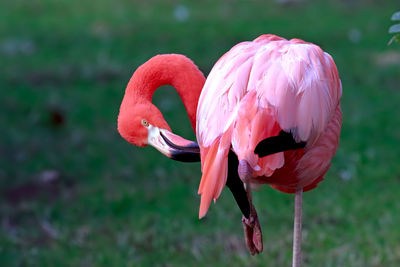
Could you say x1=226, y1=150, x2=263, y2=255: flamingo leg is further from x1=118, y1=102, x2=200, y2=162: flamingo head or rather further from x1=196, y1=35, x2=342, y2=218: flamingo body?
x1=118, y1=102, x2=200, y2=162: flamingo head

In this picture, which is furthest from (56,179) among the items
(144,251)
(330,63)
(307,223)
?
(330,63)

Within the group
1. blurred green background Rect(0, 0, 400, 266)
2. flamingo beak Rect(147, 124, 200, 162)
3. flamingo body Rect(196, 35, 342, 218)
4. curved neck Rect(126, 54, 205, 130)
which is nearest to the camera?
flamingo body Rect(196, 35, 342, 218)

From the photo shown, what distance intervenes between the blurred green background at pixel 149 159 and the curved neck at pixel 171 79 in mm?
1116

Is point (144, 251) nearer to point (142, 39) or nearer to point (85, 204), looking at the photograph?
point (85, 204)

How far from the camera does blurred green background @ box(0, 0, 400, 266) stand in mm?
3346

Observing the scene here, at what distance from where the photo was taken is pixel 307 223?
11.7 feet

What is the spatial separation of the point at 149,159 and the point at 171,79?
2182mm

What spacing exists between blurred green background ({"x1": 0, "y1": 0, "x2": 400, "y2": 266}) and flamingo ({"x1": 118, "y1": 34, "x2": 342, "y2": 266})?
1070mm

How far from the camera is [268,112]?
192cm

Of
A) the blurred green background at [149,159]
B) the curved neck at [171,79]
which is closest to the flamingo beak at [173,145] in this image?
the curved neck at [171,79]

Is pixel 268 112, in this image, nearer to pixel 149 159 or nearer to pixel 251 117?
pixel 251 117

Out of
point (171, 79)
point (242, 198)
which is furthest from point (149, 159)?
point (242, 198)

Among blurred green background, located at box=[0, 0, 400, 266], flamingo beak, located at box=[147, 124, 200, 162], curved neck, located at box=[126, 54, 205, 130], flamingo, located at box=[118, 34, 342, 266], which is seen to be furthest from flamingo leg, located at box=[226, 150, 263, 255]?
blurred green background, located at box=[0, 0, 400, 266]

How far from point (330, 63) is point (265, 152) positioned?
57 cm
